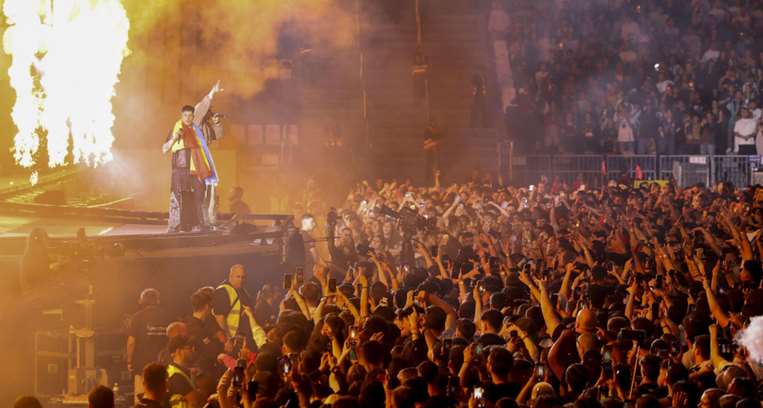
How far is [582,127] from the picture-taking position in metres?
26.9

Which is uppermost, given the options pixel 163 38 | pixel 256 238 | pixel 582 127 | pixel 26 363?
pixel 163 38

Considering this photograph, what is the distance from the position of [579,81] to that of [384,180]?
6182 millimetres

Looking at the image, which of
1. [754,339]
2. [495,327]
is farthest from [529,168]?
[754,339]

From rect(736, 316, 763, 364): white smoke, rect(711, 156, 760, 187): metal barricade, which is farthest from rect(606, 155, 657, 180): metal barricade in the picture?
rect(736, 316, 763, 364): white smoke

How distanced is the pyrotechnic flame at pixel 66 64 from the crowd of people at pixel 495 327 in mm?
7093

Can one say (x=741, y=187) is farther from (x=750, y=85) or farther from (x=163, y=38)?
(x=163, y=38)

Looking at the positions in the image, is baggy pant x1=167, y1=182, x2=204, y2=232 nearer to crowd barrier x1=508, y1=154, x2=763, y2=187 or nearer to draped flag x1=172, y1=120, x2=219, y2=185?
draped flag x1=172, y1=120, x2=219, y2=185

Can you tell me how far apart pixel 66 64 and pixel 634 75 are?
14360 millimetres

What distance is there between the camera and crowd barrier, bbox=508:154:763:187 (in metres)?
22.7

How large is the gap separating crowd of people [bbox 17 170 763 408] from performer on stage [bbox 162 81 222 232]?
220cm

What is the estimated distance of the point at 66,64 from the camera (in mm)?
20484

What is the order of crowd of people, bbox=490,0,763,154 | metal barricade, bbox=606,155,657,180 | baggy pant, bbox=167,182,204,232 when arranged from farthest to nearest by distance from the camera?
crowd of people, bbox=490,0,763,154
metal barricade, bbox=606,155,657,180
baggy pant, bbox=167,182,204,232

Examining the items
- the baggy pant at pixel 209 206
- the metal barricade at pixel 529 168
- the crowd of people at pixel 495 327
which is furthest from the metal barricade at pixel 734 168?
the baggy pant at pixel 209 206

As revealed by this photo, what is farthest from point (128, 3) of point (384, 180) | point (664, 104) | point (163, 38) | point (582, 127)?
point (664, 104)
